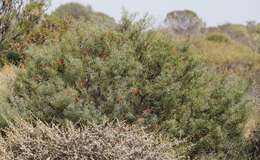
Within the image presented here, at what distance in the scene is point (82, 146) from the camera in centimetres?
707

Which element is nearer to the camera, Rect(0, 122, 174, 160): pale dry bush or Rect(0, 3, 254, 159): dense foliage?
Rect(0, 122, 174, 160): pale dry bush

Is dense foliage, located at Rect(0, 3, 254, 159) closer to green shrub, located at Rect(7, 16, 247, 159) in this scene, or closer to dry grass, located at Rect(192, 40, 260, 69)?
green shrub, located at Rect(7, 16, 247, 159)

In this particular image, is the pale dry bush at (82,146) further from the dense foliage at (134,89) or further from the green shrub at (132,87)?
the green shrub at (132,87)

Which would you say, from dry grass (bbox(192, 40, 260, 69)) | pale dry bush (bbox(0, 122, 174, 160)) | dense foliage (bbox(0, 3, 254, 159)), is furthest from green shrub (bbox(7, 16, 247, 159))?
dry grass (bbox(192, 40, 260, 69))

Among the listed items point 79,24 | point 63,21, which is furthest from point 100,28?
point 63,21

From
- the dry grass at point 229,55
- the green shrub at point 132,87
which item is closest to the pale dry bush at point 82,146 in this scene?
the green shrub at point 132,87

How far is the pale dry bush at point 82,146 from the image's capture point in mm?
7043

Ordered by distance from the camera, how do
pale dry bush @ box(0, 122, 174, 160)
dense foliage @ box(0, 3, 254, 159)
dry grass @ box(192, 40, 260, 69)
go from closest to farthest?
pale dry bush @ box(0, 122, 174, 160) < dense foliage @ box(0, 3, 254, 159) < dry grass @ box(192, 40, 260, 69)

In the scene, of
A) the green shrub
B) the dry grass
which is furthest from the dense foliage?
the dry grass

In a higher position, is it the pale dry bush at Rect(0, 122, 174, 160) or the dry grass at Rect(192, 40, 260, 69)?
the pale dry bush at Rect(0, 122, 174, 160)

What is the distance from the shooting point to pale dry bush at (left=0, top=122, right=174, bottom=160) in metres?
7.04

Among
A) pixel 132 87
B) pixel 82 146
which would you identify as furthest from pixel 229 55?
pixel 82 146

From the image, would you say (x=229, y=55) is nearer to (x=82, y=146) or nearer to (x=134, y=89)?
(x=134, y=89)

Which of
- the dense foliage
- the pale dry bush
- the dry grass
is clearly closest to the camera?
the pale dry bush
